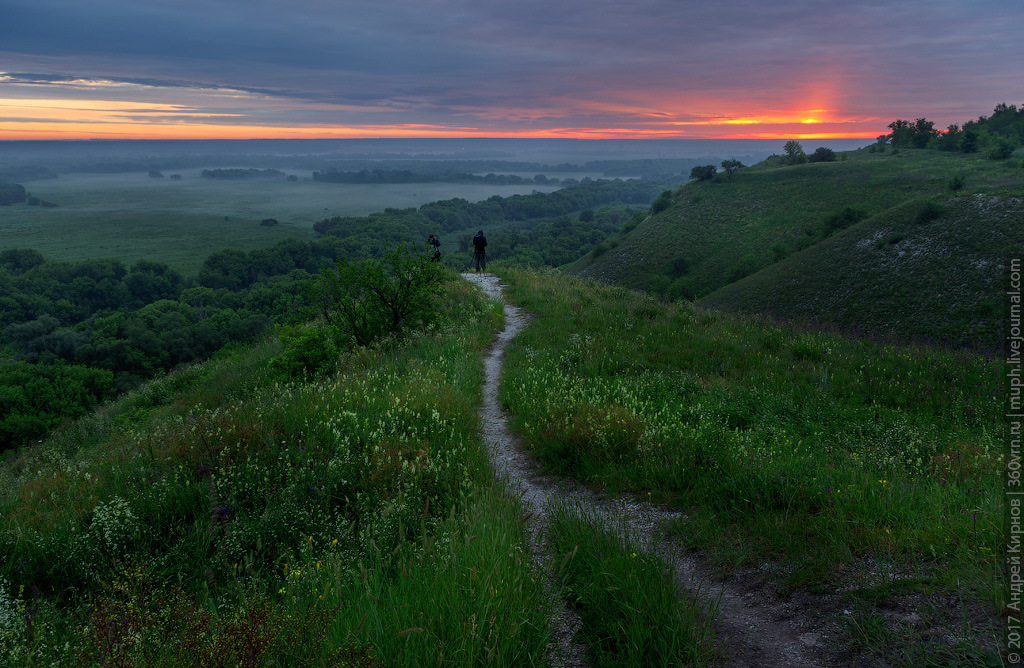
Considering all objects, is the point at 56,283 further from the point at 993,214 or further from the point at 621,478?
the point at 993,214

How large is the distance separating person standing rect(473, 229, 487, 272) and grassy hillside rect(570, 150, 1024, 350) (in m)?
35.9

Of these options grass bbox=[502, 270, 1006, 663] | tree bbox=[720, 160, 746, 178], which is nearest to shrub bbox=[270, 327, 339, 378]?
grass bbox=[502, 270, 1006, 663]

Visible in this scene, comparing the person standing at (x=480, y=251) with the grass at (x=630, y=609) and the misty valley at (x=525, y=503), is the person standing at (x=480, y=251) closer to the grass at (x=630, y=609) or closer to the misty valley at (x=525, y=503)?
the misty valley at (x=525, y=503)

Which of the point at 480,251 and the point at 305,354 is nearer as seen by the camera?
the point at 305,354

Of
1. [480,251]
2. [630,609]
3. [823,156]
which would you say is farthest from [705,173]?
[630,609]

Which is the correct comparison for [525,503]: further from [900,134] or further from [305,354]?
[900,134]

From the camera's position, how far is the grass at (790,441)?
3801 mm

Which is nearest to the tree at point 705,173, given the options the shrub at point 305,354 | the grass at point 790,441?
the grass at point 790,441

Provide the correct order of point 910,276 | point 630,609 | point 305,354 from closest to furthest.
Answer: point 630,609, point 305,354, point 910,276

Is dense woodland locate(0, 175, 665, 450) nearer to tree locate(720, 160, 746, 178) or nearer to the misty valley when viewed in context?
the misty valley

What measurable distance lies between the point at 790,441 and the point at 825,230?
8607 cm

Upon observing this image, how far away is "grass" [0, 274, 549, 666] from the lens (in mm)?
2551

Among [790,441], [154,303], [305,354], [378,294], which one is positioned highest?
[378,294]

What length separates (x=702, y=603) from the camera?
142 inches
